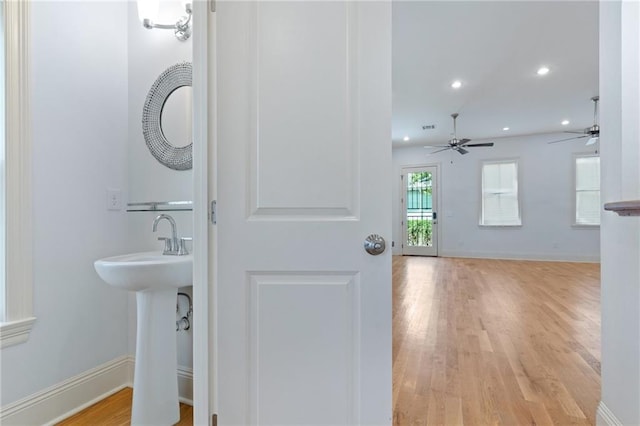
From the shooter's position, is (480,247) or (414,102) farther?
(480,247)

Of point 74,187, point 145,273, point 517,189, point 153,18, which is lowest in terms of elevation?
point 145,273

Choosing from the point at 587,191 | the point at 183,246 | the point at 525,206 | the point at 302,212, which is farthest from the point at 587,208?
the point at 183,246

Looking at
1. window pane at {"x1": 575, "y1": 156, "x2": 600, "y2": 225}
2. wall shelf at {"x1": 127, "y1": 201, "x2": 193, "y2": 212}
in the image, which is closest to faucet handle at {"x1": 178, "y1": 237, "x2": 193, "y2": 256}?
wall shelf at {"x1": 127, "y1": 201, "x2": 193, "y2": 212}

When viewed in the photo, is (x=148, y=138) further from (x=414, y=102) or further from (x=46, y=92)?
(x=414, y=102)

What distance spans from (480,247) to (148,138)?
26.1 ft

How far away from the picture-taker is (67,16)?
1.72m

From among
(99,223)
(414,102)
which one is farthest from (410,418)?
(414,102)

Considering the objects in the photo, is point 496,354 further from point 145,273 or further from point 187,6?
point 187,6

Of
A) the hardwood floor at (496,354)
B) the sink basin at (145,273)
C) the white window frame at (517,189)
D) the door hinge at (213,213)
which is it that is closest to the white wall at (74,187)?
the sink basin at (145,273)

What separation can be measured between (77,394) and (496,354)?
2702 mm

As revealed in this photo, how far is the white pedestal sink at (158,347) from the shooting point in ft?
4.89

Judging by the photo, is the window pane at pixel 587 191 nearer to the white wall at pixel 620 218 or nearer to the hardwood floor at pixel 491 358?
the hardwood floor at pixel 491 358

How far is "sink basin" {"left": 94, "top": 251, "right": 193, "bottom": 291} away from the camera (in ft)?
4.50

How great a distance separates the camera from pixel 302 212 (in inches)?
46.7
